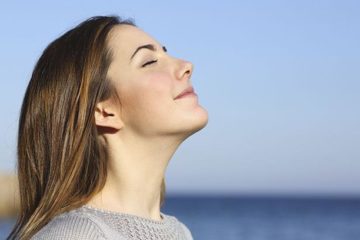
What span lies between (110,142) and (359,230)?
3814 cm

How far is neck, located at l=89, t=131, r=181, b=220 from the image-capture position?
3254 millimetres

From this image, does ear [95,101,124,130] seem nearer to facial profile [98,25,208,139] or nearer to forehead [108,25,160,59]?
facial profile [98,25,208,139]

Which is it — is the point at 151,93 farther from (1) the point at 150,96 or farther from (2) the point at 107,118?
(2) the point at 107,118

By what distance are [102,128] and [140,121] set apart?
0.57 ft

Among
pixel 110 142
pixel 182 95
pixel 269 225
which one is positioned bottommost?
pixel 269 225

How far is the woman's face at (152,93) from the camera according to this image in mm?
3176

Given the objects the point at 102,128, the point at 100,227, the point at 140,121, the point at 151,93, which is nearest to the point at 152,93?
the point at 151,93

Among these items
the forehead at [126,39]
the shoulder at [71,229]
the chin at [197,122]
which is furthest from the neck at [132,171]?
the forehead at [126,39]

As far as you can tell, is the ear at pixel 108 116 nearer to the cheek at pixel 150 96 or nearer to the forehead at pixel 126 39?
the cheek at pixel 150 96

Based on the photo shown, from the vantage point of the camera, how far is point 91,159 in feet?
10.6

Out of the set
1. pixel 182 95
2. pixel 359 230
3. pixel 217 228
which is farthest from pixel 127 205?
pixel 359 230

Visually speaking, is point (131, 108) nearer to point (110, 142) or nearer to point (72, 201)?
point (110, 142)

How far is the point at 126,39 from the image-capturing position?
132 inches

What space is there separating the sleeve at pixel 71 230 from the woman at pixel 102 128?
50mm
